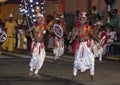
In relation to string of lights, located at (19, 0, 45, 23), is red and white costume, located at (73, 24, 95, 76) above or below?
below

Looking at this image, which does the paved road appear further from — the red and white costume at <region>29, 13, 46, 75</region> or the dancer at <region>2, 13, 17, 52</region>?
the dancer at <region>2, 13, 17, 52</region>

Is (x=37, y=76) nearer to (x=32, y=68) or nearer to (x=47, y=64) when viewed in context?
(x=32, y=68)

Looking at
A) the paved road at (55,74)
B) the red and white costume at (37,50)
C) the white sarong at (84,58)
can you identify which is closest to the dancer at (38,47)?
the red and white costume at (37,50)

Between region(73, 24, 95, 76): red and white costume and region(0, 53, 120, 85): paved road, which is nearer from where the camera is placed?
region(0, 53, 120, 85): paved road

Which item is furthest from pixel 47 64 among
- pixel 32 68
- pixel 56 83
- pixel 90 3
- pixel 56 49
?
pixel 90 3

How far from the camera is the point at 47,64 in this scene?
67.8 feet

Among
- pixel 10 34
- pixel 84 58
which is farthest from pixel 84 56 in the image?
pixel 10 34

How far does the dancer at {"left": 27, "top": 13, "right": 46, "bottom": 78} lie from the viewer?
53.2 feet

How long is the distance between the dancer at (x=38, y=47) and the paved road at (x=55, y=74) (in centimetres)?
35

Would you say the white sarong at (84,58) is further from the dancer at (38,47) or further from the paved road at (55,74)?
the dancer at (38,47)

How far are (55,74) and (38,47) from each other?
1329 mm

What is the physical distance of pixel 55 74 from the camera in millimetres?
17078

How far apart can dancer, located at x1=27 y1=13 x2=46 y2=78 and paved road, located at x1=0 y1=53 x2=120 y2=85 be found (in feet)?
1.14

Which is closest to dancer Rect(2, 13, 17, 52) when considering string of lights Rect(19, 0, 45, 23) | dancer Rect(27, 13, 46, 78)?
string of lights Rect(19, 0, 45, 23)
